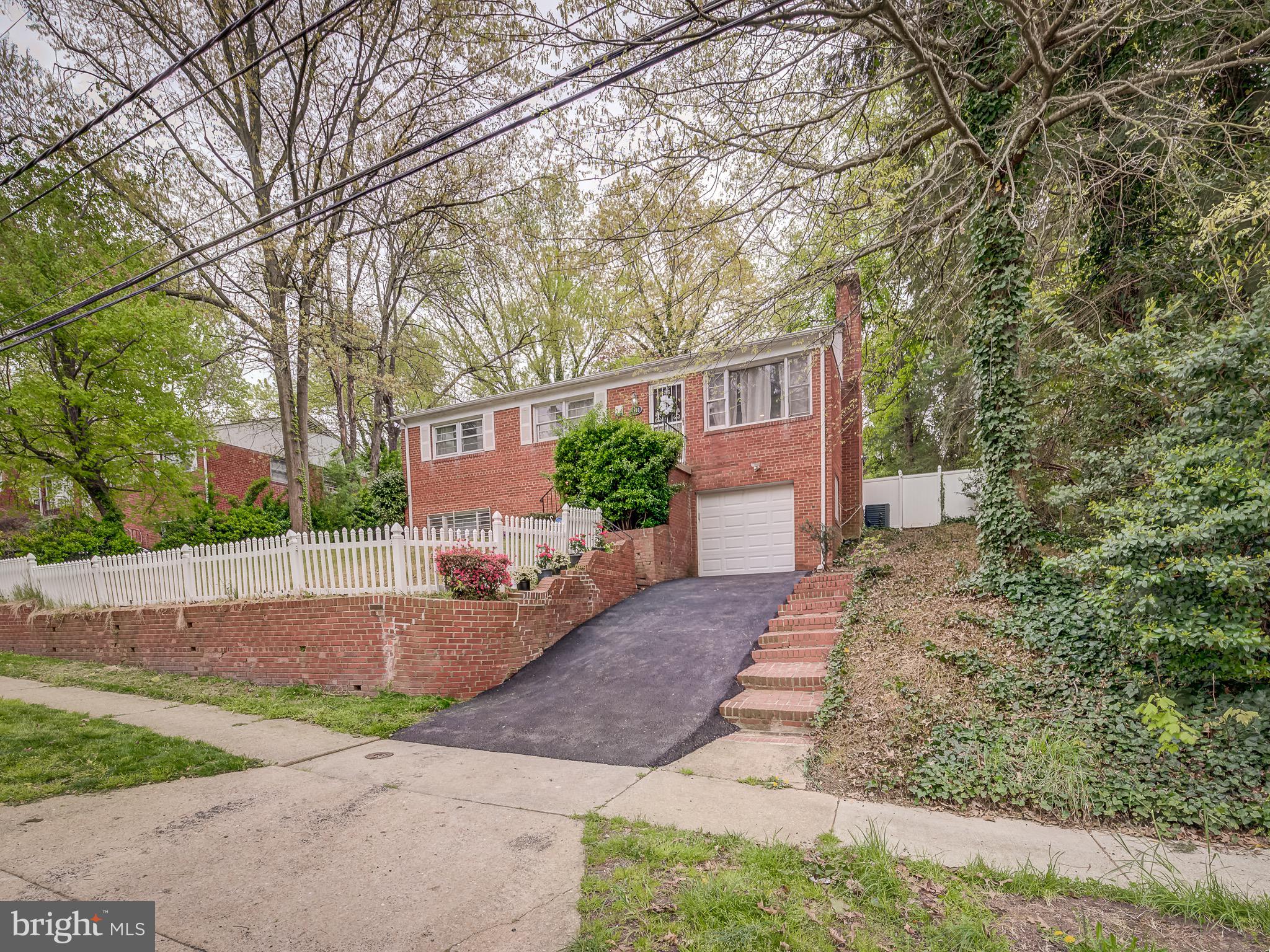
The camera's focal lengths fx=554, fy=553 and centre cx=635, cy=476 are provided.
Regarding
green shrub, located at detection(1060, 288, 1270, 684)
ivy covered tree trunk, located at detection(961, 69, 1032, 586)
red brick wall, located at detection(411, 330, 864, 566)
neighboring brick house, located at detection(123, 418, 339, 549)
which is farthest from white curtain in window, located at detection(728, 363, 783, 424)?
neighboring brick house, located at detection(123, 418, 339, 549)

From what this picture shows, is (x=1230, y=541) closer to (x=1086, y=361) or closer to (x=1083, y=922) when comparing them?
(x=1086, y=361)

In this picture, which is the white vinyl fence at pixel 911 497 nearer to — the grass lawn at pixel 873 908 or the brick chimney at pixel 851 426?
the brick chimney at pixel 851 426

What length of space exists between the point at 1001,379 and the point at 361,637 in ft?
26.6

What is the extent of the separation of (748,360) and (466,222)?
6854 mm

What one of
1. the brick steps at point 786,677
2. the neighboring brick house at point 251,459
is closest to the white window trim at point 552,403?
the brick steps at point 786,677

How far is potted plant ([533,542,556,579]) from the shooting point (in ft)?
28.1

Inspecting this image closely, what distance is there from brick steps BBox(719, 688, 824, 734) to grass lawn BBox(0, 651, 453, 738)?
332 centimetres

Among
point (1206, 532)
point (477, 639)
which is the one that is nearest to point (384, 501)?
point (477, 639)

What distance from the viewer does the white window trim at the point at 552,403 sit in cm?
1388

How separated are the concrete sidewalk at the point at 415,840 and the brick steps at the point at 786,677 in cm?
100

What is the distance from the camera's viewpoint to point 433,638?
21.6 feet

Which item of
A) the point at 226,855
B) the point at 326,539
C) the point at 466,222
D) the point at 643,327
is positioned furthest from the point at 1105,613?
the point at 643,327

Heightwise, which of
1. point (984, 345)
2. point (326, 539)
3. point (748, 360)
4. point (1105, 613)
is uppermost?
point (748, 360)

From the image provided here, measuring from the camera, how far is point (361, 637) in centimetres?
668
